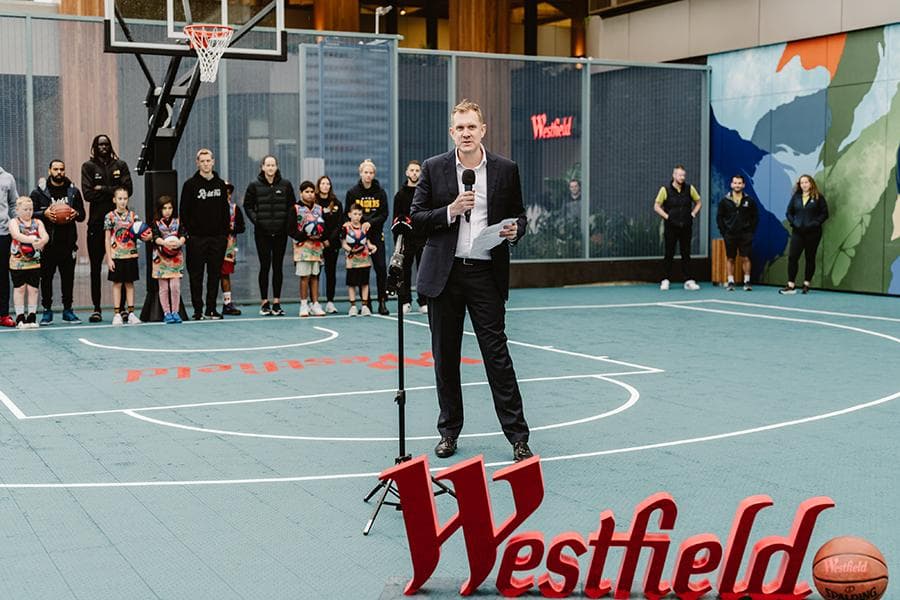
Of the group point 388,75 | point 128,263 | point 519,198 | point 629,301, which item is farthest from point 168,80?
point 519,198

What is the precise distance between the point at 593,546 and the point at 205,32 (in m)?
11.8

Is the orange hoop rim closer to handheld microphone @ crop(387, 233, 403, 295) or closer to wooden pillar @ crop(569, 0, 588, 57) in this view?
handheld microphone @ crop(387, 233, 403, 295)

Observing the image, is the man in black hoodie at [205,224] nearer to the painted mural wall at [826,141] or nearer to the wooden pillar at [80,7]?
the wooden pillar at [80,7]

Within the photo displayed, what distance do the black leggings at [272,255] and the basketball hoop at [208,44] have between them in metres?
2.42

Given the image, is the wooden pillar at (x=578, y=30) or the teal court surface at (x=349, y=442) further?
the wooden pillar at (x=578, y=30)

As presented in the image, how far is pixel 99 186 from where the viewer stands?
15258 mm

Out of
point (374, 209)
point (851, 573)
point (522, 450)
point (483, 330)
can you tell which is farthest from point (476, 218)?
point (374, 209)

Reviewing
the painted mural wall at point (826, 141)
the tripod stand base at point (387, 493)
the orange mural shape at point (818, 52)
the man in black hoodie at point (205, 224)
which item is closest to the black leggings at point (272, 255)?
the man in black hoodie at point (205, 224)

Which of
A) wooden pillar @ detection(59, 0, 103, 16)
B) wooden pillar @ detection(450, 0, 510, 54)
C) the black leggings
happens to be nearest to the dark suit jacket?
the black leggings

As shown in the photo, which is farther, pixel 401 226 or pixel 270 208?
pixel 270 208

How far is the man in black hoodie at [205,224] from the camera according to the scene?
15391mm

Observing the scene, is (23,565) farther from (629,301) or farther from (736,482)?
(629,301)

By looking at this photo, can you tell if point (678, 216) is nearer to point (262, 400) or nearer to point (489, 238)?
point (262, 400)

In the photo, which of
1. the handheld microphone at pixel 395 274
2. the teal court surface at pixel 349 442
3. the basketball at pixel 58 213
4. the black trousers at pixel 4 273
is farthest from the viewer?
the black trousers at pixel 4 273
